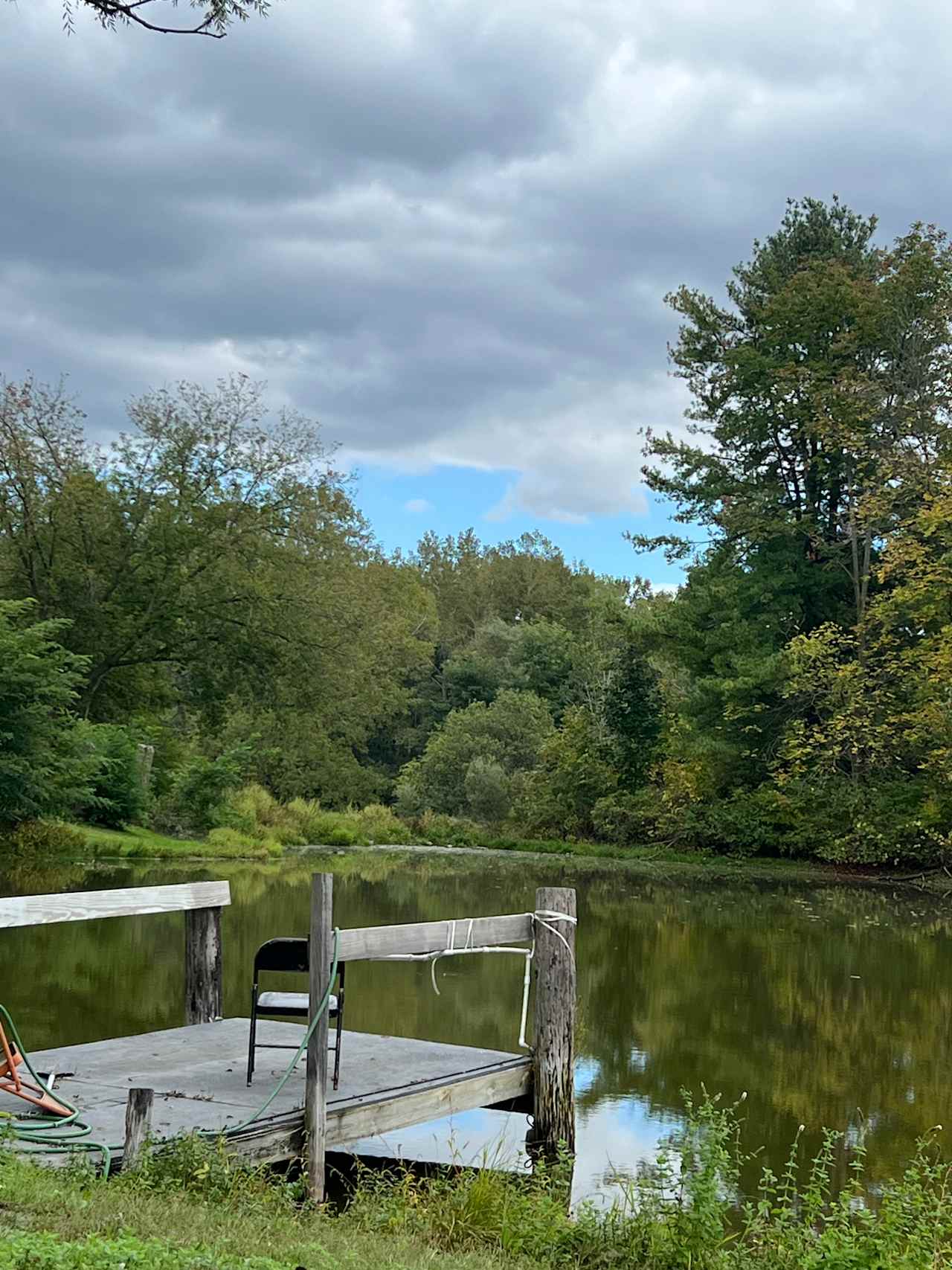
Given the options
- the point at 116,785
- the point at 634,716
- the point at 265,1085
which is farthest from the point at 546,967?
the point at 634,716

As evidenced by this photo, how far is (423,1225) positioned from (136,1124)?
4.04ft

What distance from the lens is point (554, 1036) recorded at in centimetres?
706

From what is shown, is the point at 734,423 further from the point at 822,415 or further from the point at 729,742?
the point at 729,742

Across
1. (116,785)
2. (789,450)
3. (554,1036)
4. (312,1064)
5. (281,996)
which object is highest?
(789,450)

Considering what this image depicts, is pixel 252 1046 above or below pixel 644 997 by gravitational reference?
above

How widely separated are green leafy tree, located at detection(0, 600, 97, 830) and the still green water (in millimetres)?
1510

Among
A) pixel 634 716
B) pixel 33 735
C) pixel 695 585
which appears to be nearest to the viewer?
pixel 33 735

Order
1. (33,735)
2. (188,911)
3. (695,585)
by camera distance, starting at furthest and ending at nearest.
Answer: (695,585), (33,735), (188,911)

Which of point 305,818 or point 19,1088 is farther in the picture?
point 305,818

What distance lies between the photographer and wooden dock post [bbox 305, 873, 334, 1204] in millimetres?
5535

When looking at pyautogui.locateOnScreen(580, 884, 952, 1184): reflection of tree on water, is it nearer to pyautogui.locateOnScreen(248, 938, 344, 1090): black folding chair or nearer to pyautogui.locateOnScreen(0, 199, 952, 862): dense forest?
pyautogui.locateOnScreen(248, 938, 344, 1090): black folding chair

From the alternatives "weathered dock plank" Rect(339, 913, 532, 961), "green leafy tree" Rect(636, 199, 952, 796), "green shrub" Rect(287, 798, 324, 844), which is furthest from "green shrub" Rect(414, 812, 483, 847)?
"weathered dock plank" Rect(339, 913, 532, 961)

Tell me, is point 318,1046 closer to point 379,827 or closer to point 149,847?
point 149,847

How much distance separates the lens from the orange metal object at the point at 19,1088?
541 centimetres
